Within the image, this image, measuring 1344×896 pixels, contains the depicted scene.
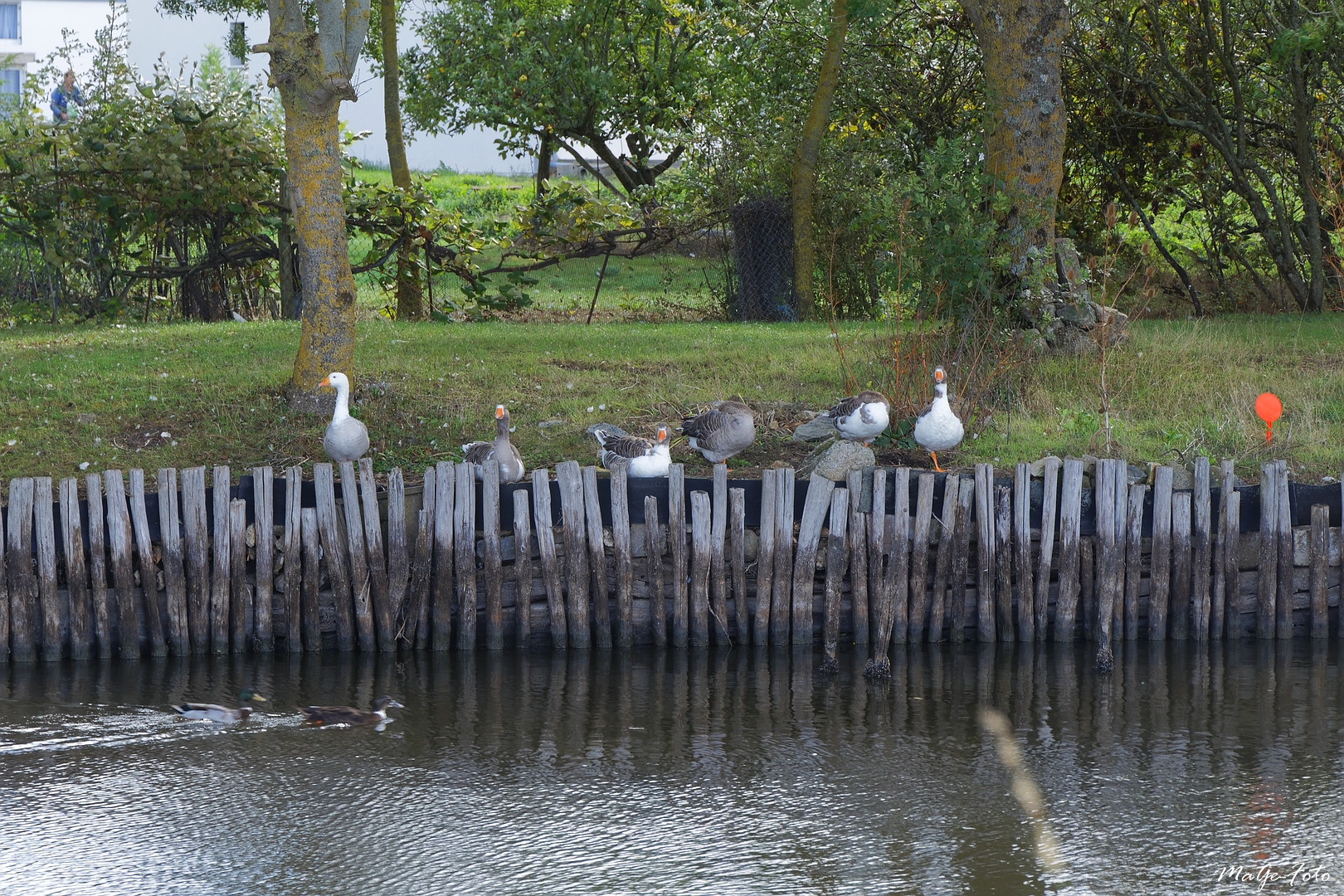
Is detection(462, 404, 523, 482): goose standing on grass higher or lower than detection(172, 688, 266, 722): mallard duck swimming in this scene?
higher

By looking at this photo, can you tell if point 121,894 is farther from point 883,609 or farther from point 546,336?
point 546,336

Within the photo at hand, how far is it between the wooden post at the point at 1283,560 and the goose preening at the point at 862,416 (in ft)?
9.60

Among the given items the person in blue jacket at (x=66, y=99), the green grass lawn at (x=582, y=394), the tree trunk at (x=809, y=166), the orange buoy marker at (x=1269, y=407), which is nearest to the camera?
the orange buoy marker at (x=1269, y=407)

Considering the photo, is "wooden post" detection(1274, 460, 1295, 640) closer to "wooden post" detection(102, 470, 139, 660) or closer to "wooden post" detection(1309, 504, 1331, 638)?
"wooden post" detection(1309, 504, 1331, 638)

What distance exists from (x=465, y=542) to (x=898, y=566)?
10.3 feet

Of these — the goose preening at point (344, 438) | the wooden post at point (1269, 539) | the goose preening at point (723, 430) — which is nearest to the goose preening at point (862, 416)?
the goose preening at point (723, 430)

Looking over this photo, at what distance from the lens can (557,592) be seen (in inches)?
372

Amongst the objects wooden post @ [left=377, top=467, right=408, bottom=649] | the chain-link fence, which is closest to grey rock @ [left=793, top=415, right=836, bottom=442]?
wooden post @ [left=377, top=467, right=408, bottom=649]

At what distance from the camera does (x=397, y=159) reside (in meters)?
19.6

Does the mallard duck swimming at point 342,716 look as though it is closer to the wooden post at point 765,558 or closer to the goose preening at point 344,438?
the goose preening at point 344,438

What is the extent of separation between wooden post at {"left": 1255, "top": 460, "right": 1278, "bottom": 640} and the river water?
0.35 m

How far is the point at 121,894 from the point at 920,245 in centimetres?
994

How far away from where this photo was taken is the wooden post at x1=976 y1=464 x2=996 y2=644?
945cm

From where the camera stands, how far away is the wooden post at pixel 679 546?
9.34 m
